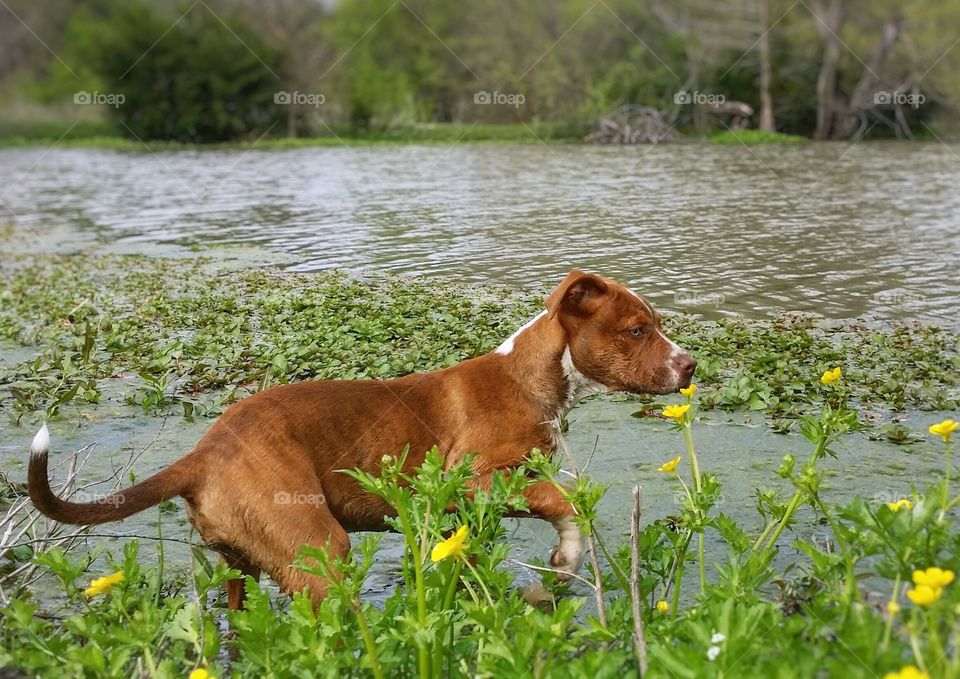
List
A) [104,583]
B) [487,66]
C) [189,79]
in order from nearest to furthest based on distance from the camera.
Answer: [104,583], [189,79], [487,66]

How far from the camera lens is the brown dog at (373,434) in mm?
3523

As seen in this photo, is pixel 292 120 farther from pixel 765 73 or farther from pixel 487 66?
pixel 765 73

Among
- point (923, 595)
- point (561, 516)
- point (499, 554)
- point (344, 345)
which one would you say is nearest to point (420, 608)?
point (499, 554)

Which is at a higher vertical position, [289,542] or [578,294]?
[578,294]

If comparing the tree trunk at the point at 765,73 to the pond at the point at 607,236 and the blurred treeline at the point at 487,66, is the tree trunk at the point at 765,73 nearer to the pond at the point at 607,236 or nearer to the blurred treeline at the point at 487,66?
the blurred treeline at the point at 487,66

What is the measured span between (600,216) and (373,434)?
11002 millimetres

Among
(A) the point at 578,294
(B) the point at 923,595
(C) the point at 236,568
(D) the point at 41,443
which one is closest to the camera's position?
(B) the point at 923,595

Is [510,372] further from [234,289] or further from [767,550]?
[234,289]

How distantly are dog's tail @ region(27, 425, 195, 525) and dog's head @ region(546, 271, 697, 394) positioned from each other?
169 cm

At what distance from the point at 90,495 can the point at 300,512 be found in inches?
83.2

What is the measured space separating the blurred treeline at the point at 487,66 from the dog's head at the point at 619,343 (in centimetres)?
3007

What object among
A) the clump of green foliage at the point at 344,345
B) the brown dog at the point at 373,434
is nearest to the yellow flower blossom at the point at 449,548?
the brown dog at the point at 373,434

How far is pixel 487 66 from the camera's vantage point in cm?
4103

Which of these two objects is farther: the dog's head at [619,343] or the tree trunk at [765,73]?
the tree trunk at [765,73]
